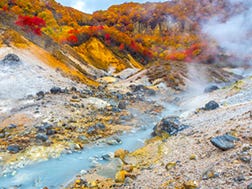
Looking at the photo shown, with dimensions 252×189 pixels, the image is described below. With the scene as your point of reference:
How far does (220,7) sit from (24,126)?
137m

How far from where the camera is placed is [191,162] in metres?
11.1

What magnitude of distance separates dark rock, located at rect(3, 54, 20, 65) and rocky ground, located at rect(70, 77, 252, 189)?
18611 millimetres

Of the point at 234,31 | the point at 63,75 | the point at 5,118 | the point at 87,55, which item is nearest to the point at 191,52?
the point at 234,31

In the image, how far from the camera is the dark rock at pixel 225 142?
36.2 feet

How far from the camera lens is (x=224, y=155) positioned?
10531mm

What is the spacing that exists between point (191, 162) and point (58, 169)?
618 cm

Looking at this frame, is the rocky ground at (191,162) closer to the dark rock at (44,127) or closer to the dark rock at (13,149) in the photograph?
the dark rock at (13,149)

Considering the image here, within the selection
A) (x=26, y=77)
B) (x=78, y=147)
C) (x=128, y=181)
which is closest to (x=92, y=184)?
(x=128, y=181)

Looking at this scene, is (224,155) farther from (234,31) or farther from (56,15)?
(56,15)

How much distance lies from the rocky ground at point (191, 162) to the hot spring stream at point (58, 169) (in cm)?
87

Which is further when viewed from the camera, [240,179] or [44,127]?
[44,127]

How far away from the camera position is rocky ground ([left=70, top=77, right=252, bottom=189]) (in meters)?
9.16

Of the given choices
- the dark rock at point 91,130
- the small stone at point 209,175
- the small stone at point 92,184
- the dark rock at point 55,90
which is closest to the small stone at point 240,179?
the small stone at point 209,175

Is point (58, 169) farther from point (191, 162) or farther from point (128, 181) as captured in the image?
point (191, 162)
